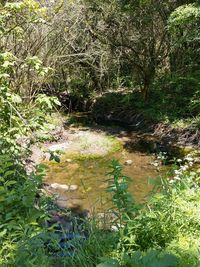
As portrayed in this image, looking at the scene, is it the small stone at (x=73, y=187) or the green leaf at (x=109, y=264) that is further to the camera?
the small stone at (x=73, y=187)

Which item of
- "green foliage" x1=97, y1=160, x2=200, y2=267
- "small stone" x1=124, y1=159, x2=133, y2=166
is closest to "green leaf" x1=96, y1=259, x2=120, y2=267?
"green foliage" x1=97, y1=160, x2=200, y2=267

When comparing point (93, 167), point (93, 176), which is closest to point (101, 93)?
point (93, 167)

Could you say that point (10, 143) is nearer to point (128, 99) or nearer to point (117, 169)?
point (117, 169)

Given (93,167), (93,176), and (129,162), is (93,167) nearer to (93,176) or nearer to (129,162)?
(93,176)

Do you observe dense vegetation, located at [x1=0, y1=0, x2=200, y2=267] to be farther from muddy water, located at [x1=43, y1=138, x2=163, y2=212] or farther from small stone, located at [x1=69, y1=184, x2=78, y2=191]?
small stone, located at [x1=69, y1=184, x2=78, y2=191]

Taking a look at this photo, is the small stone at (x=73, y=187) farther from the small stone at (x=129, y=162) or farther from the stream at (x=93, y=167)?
the small stone at (x=129, y=162)

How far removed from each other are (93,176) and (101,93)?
6.10 m

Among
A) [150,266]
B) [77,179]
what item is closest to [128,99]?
[77,179]

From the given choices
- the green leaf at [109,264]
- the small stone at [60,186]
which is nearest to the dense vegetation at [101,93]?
the green leaf at [109,264]

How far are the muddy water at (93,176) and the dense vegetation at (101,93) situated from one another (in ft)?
2.78

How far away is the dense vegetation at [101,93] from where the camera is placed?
2486 mm

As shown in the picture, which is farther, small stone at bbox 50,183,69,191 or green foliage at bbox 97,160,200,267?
small stone at bbox 50,183,69,191

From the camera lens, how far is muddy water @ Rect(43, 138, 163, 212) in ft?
19.3

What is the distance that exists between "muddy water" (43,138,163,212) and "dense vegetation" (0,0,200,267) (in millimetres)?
847
